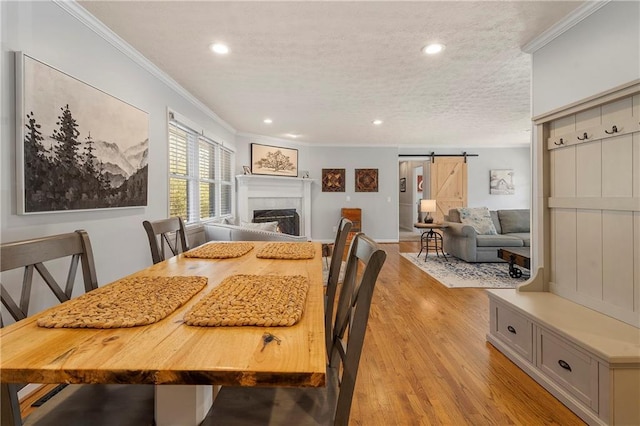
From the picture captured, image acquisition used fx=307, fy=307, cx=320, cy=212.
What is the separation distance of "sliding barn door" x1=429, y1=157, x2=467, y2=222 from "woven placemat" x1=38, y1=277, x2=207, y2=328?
714cm

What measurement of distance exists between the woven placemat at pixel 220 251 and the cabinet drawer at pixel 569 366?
1.84 m

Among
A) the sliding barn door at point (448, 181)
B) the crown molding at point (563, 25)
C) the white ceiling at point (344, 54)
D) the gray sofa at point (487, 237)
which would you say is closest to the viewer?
the crown molding at point (563, 25)

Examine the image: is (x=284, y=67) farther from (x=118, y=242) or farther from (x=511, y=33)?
(x=118, y=242)

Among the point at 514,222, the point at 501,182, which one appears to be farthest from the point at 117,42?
the point at 501,182

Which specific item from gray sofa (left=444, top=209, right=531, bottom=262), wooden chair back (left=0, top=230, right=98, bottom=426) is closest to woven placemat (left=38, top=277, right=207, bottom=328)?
wooden chair back (left=0, top=230, right=98, bottom=426)

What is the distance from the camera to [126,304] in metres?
0.90

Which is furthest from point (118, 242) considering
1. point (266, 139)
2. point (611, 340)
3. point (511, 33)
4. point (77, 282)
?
point (266, 139)

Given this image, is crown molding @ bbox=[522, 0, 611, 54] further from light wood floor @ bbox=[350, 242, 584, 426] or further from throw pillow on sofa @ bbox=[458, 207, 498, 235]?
throw pillow on sofa @ bbox=[458, 207, 498, 235]

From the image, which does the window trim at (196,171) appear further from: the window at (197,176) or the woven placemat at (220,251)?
the woven placemat at (220,251)

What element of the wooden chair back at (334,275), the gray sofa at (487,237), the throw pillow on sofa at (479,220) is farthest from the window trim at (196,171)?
the throw pillow on sofa at (479,220)

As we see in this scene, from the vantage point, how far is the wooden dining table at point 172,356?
58 centimetres

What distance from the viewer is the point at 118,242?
2.52 meters

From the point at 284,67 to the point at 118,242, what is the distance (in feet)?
7.05

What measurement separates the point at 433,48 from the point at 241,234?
256 centimetres
